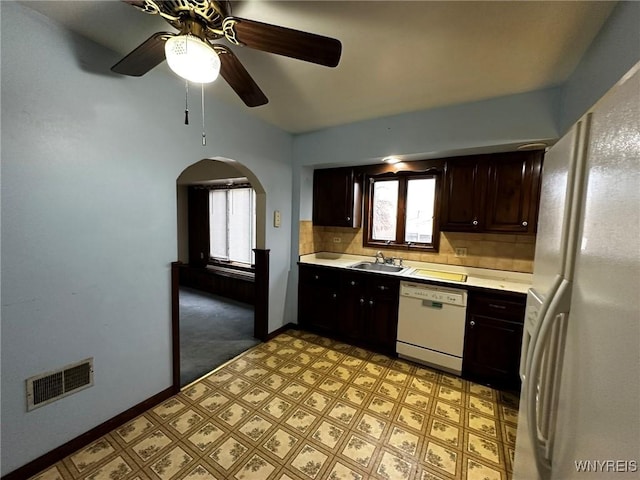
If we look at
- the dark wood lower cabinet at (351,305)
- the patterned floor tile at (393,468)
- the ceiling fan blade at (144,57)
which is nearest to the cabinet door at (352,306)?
the dark wood lower cabinet at (351,305)

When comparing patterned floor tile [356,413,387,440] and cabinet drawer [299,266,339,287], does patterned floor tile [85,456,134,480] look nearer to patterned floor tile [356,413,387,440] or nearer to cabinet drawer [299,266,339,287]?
patterned floor tile [356,413,387,440]

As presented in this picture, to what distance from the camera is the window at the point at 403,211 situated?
3.03 meters

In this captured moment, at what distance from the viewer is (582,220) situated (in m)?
0.75

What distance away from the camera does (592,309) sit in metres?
0.65

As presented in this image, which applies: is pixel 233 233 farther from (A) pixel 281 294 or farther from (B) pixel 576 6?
(B) pixel 576 6

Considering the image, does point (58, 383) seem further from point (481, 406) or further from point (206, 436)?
point (481, 406)

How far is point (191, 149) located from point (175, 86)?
469mm

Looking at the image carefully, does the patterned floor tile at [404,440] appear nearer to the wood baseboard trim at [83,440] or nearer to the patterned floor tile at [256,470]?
the patterned floor tile at [256,470]

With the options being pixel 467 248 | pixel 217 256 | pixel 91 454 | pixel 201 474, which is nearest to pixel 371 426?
pixel 201 474

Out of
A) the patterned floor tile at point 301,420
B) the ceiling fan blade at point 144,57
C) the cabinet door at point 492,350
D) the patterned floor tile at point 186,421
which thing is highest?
the ceiling fan blade at point 144,57

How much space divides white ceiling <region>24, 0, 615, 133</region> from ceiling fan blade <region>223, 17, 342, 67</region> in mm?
254

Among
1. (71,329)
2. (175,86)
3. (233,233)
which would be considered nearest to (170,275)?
(71,329)

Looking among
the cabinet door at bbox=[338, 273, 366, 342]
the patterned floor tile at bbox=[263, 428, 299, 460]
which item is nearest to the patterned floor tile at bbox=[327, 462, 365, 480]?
the patterned floor tile at bbox=[263, 428, 299, 460]

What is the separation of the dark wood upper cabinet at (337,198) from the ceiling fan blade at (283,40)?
6.67ft
